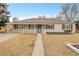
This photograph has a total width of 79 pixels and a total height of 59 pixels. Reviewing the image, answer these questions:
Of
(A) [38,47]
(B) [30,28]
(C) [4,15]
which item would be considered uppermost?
(C) [4,15]

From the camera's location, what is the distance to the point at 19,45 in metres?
4.84

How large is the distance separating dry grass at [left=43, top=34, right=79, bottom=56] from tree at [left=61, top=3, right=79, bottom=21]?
1.54 feet

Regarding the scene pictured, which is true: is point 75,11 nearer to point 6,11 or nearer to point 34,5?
point 34,5

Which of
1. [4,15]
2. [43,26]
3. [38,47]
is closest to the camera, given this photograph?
[4,15]

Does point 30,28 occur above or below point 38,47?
above

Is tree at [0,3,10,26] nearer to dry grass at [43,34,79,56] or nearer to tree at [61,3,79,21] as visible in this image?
dry grass at [43,34,79,56]

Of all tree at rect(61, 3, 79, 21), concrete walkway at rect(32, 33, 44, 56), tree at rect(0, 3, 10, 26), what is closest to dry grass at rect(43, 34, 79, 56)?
concrete walkway at rect(32, 33, 44, 56)

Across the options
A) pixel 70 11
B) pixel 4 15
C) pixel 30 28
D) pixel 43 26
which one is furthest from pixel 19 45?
pixel 70 11

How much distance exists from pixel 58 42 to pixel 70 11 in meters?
0.82

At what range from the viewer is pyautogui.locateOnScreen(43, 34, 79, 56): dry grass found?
4514 mm

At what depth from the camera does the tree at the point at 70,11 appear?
4.71 meters

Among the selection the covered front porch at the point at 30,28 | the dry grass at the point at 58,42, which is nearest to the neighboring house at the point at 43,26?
the covered front porch at the point at 30,28

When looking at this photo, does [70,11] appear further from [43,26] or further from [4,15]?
[4,15]

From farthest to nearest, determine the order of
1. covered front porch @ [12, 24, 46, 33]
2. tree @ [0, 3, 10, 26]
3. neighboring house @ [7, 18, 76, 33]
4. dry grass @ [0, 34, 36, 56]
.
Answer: covered front porch @ [12, 24, 46, 33]
neighboring house @ [7, 18, 76, 33]
tree @ [0, 3, 10, 26]
dry grass @ [0, 34, 36, 56]
